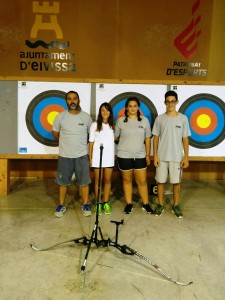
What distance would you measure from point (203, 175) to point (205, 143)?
102 cm

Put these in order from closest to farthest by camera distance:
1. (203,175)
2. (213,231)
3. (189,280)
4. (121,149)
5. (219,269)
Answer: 1. (189,280)
2. (219,269)
3. (213,231)
4. (121,149)
5. (203,175)

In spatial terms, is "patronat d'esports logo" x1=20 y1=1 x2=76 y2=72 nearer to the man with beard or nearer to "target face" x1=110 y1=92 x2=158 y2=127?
"target face" x1=110 y1=92 x2=158 y2=127

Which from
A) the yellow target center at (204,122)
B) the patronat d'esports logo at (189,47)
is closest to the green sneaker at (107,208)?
the yellow target center at (204,122)

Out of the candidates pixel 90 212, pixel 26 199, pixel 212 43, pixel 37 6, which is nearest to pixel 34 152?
pixel 26 199

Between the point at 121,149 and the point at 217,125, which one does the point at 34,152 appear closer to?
the point at 121,149

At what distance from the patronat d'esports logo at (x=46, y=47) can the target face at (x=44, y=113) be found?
2.37ft

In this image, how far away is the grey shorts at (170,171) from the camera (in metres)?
2.96

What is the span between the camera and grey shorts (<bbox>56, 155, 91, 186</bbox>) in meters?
2.94

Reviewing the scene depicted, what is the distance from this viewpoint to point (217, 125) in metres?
3.47

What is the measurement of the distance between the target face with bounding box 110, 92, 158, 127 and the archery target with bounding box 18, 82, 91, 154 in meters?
0.30

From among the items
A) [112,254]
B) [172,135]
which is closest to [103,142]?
[172,135]

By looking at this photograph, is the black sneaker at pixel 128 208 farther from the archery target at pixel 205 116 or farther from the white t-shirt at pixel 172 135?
the archery target at pixel 205 116

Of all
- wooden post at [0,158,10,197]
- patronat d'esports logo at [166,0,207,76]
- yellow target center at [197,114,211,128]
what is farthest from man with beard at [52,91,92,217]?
patronat d'esports logo at [166,0,207,76]

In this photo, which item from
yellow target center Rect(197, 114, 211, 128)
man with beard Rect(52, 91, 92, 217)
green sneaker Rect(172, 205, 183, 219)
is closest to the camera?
man with beard Rect(52, 91, 92, 217)
